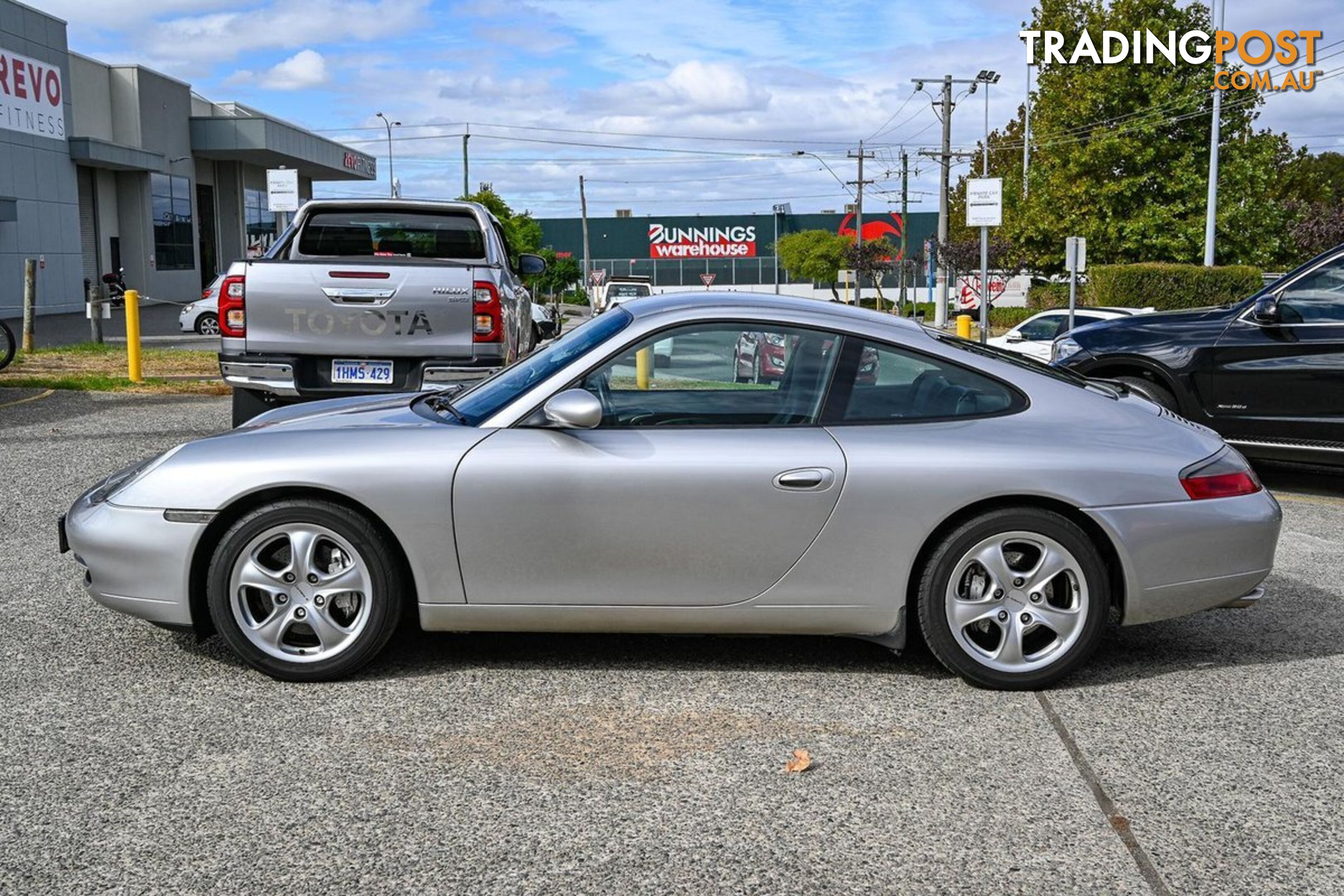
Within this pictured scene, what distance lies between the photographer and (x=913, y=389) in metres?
4.89

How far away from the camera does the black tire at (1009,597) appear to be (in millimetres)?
4648

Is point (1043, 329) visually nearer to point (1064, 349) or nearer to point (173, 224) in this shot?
point (1064, 349)

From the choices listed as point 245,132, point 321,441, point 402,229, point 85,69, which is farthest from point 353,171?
point 321,441

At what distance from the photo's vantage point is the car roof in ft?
16.4

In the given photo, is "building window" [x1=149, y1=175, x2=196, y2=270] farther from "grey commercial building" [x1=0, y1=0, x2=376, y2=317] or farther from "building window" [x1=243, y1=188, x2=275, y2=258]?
"building window" [x1=243, y1=188, x2=275, y2=258]

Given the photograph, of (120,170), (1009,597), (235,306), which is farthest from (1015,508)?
(120,170)

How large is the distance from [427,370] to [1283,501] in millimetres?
5777

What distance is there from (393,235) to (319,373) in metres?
1.83

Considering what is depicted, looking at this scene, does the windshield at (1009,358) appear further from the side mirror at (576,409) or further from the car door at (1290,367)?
the car door at (1290,367)

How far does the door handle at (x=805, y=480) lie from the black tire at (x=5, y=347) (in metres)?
13.2

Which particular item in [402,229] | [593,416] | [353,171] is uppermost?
[353,171]

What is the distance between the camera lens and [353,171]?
215ft

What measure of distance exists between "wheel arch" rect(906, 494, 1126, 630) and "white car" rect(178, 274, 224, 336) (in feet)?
87.9

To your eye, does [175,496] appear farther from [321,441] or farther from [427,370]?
[427,370]
